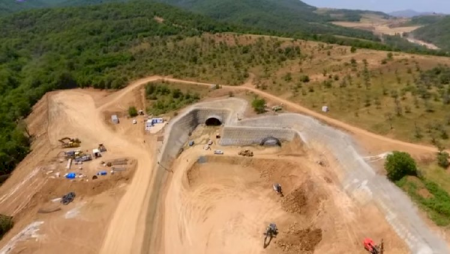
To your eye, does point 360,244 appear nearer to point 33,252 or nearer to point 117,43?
point 33,252

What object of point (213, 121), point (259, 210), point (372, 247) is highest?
point (372, 247)

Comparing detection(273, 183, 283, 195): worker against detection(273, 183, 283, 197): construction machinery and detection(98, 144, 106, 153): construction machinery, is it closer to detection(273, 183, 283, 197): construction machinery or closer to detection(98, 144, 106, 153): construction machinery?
detection(273, 183, 283, 197): construction machinery

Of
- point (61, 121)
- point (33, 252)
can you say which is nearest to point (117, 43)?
point (61, 121)

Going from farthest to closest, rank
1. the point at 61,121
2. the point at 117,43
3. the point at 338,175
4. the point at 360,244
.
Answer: the point at 117,43 → the point at 61,121 → the point at 338,175 → the point at 360,244

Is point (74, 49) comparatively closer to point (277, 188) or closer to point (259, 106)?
point (259, 106)

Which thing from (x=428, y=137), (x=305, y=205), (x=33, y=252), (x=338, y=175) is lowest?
(x=33, y=252)

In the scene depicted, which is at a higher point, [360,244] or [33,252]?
[360,244]

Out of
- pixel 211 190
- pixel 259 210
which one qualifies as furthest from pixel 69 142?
pixel 259 210

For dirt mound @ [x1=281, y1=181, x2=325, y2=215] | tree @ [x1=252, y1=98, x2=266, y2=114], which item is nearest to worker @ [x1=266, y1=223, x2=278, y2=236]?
dirt mound @ [x1=281, y1=181, x2=325, y2=215]
